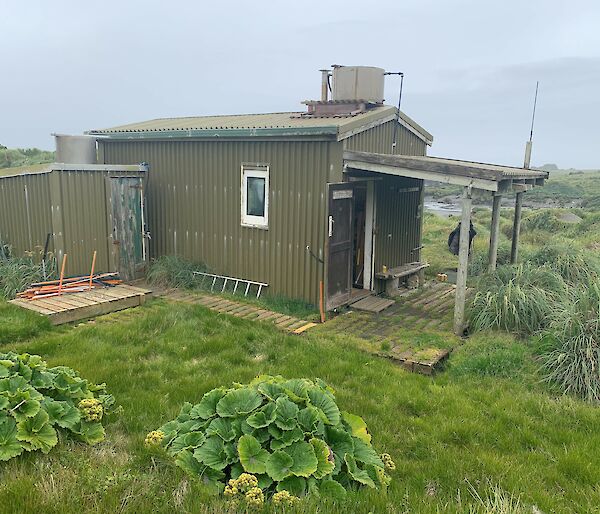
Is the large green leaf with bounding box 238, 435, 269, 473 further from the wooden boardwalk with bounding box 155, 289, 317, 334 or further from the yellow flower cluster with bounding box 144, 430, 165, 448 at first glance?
the wooden boardwalk with bounding box 155, 289, 317, 334

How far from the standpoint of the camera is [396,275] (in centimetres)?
962

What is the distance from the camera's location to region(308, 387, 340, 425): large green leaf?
337 centimetres

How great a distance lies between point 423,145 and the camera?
11.0 meters

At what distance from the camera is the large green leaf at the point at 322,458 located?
2980 millimetres

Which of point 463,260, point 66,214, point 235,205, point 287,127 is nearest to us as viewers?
point 463,260

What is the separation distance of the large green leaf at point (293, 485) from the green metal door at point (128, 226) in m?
7.12

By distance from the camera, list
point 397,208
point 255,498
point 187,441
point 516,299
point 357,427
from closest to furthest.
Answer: point 255,498 → point 187,441 → point 357,427 → point 516,299 → point 397,208

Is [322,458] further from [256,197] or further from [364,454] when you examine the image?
[256,197]

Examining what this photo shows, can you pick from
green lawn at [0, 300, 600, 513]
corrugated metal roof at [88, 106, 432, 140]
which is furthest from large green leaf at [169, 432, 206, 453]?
corrugated metal roof at [88, 106, 432, 140]

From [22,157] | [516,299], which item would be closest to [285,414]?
[516,299]

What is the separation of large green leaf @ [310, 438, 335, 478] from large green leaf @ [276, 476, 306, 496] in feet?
0.32

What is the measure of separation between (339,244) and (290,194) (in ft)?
3.86

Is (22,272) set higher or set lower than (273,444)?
lower

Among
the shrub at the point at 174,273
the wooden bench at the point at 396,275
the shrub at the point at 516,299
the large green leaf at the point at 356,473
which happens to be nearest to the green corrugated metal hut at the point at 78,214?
the shrub at the point at 174,273
